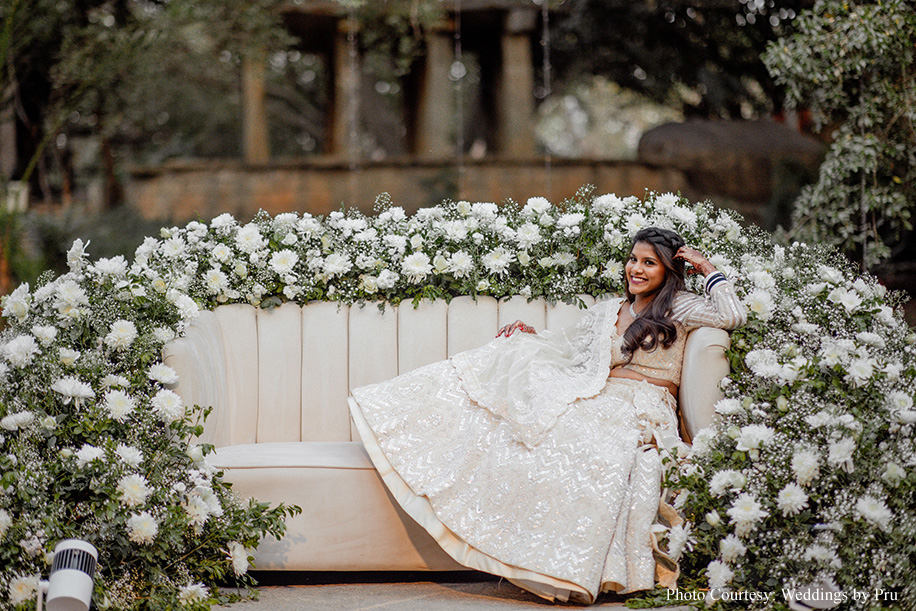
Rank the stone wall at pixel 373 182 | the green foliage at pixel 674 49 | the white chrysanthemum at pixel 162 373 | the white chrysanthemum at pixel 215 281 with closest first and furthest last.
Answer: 1. the white chrysanthemum at pixel 162 373
2. the white chrysanthemum at pixel 215 281
3. the stone wall at pixel 373 182
4. the green foliage at pixel 674 49

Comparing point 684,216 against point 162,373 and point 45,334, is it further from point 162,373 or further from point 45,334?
point 45,334

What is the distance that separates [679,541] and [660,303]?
102cm

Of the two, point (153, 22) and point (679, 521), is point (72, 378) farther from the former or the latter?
point (153, 22)

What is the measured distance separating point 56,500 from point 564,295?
2.32 m

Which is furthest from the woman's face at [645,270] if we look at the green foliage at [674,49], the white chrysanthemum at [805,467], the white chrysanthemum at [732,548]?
the green foliage at [674,49]

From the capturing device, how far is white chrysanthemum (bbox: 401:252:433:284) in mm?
3959

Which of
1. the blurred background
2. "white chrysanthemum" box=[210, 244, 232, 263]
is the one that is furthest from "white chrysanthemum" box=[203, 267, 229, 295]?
the blurred background

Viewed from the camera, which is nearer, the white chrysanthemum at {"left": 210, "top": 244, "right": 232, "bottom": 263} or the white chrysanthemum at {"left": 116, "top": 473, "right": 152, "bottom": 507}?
the white chrysanthemum at {"left": 116, "top": 473, "right": 152, "bottom": 507}

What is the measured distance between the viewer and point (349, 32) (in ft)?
35.9

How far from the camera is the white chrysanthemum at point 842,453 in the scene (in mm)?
2748

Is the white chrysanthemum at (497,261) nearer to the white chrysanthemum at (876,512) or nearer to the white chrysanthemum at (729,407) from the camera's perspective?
the white chrysanthemum at (729,407)

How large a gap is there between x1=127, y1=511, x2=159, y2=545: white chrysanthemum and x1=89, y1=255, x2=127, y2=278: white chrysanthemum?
3.77ft

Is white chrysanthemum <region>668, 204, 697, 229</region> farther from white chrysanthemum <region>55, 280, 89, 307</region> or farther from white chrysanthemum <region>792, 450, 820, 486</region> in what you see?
white chrysanthemum <region>55, 280, 89, 307</region>

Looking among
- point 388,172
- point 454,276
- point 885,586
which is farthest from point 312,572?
point 388,172
